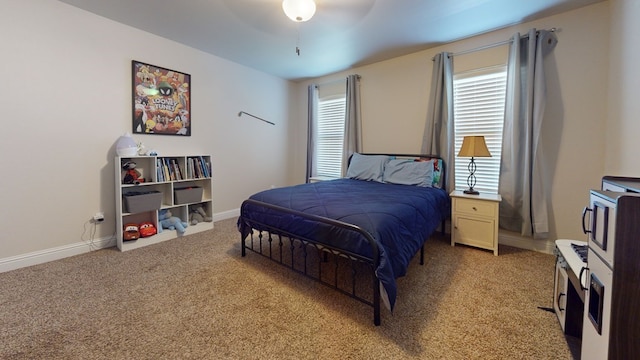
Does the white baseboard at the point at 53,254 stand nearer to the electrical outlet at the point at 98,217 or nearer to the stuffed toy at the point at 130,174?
the electrical outlet at the point at 98,217

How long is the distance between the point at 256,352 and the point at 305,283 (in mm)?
744

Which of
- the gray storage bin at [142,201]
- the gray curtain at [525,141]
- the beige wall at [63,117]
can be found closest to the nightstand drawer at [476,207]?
the gray curtain at [525,141]

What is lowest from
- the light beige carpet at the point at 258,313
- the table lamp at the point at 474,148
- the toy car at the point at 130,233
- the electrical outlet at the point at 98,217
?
the light beige carpet at the point at 258,313

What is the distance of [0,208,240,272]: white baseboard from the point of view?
229cm

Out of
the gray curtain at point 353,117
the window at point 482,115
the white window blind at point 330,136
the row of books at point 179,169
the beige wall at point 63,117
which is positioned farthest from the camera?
the white window blind at point 330,136

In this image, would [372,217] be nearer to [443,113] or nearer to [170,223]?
[443,113]

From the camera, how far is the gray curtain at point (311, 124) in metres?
4.64

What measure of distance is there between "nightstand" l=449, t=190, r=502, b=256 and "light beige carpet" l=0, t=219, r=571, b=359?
0.88 feet

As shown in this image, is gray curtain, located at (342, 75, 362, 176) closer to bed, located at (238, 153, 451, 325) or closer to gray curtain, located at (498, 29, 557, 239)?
bed, located at (238, 153, 451, 325)

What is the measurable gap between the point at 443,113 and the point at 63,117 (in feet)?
13.7

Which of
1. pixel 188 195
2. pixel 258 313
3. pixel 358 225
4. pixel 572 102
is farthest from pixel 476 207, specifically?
pixel 188 195

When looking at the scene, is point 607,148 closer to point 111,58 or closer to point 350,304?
point 350,304

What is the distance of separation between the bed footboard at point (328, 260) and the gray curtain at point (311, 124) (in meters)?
1.94

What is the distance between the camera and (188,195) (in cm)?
329
